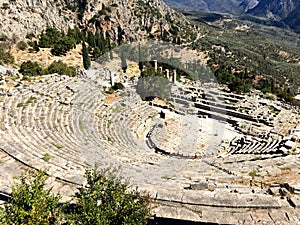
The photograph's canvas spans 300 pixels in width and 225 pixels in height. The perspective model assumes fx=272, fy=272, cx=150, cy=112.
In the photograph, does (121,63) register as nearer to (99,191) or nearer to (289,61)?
(99,191)

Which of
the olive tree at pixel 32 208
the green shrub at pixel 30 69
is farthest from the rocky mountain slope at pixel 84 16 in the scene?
the olive tree at pixel 32 208

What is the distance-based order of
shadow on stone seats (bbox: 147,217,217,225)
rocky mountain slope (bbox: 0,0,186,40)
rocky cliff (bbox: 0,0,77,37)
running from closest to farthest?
shadow on stone seats (bbox: 147,217,217,225), rocky cliff (bbox: 0,0,77,37), rocky mountain slope (bbox: 0,0,186,40)

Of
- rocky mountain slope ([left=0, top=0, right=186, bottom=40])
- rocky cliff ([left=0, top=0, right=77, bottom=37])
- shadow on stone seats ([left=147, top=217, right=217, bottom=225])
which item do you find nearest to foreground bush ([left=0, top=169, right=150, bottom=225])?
shadow on stone seats ([left=147, top=217, right=217, bottom=225])

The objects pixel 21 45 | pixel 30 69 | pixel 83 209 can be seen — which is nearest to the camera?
pixel 83 209

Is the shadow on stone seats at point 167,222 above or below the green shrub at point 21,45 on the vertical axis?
above

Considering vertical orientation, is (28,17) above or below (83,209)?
below

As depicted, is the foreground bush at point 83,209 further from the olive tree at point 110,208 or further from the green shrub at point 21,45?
the green shrub at point 21,45

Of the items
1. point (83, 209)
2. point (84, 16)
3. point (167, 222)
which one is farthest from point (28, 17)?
point (83, 209)

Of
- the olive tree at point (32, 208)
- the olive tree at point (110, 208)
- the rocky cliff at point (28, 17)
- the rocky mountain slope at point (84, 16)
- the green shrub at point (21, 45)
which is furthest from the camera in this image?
the rocky mountain slope at point (84, 16)

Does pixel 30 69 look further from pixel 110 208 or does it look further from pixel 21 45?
pixel 110 208

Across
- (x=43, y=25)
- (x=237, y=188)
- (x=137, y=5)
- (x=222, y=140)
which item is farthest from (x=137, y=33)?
(x=237, y=188)

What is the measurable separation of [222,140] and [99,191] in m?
18.8

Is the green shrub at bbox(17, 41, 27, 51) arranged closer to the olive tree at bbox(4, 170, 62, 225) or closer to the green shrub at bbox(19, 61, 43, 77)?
the green shrub at bbox(19, 61, 43, 77)

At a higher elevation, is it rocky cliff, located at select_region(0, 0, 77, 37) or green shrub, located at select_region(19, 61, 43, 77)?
rocky cliff, located at select_region(0, 0, 77, 37)
